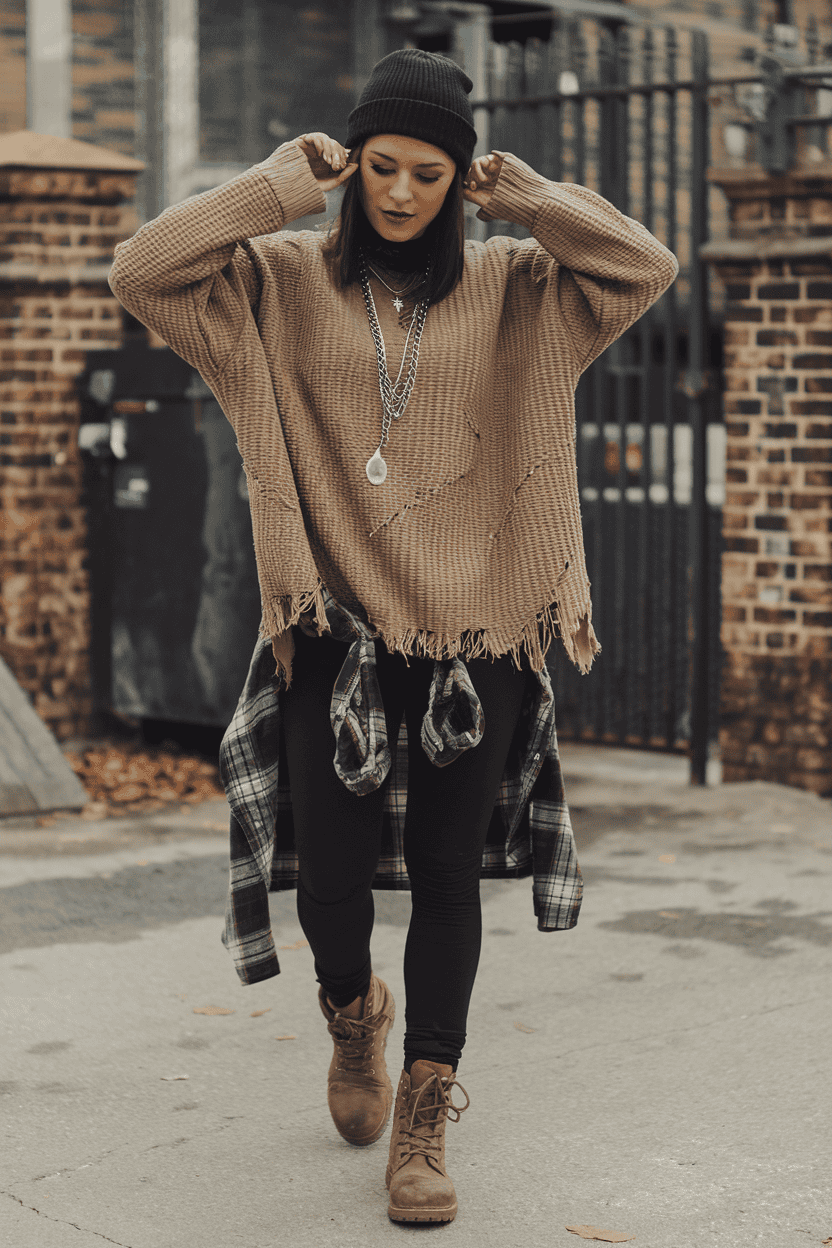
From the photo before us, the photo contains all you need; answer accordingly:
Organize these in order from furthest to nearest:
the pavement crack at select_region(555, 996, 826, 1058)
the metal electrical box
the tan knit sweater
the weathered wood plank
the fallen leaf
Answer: the metal electrical box < the weathered wood plank < the pavement crack at select_region(555, 996, 826, 1058) < the tan knit sweater < the fallen leaf

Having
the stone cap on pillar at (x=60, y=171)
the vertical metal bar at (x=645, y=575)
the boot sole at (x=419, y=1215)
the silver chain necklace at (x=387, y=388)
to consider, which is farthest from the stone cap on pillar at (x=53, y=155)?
the boot sole at (x=419, y=1215)

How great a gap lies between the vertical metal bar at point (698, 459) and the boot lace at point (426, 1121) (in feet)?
11.9

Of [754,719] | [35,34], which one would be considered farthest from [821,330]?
[35,34]

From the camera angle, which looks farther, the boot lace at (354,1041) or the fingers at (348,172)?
the boot lace at (354,1041)

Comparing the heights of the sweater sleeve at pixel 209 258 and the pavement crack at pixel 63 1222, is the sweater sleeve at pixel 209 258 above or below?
above

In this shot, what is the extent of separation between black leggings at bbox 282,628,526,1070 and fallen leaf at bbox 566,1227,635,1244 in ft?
1.14

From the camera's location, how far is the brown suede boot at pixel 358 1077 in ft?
9.88

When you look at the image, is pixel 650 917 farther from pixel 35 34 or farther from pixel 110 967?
pixel 35 34

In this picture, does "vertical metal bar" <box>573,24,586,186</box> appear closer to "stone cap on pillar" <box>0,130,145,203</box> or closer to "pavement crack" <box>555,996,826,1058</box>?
"stone cap on pillar" <box>0,130,145,203</box>

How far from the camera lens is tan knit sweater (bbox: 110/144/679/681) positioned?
2.75 m

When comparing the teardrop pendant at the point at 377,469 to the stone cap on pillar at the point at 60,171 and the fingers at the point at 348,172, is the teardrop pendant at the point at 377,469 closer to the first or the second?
the fingers at the point at 348,172

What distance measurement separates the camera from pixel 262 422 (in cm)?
277

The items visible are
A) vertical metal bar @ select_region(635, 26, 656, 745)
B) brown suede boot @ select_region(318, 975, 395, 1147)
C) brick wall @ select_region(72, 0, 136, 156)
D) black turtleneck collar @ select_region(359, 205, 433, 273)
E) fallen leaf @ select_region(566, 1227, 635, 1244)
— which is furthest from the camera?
brick wall @ select_region(72, 0, 136, 156)

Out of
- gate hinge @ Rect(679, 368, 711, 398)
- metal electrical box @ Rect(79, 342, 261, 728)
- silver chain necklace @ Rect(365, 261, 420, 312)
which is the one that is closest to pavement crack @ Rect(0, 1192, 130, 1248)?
silver chain necklace @ Rect(365, 261, 420, 312)
